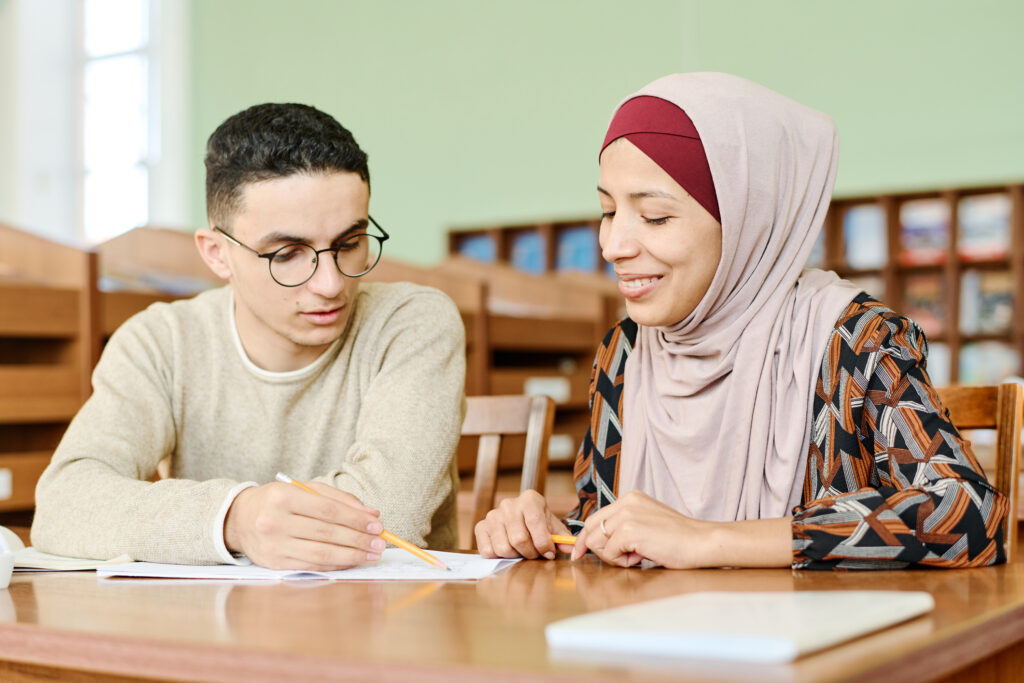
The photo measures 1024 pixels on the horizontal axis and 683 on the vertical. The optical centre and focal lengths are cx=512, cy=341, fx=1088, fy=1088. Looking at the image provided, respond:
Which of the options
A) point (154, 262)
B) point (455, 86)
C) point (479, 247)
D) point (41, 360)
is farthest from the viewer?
point (455, 86)

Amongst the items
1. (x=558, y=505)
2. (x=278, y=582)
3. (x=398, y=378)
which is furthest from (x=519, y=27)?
(x=278, y=582)

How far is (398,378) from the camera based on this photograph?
147 centimetres

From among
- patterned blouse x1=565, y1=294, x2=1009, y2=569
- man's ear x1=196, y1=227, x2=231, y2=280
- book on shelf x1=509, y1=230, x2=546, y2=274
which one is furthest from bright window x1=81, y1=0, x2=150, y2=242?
patterned blouse x1=565, y1=294, x2=1009, y2=569

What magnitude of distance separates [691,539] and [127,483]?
671mm

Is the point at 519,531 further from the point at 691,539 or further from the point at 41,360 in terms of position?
the point at 41,360

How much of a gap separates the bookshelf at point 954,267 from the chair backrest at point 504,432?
4.55m

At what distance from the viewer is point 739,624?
0.67m

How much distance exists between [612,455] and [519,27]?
6199 millimetres

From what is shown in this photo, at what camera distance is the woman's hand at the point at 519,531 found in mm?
1192

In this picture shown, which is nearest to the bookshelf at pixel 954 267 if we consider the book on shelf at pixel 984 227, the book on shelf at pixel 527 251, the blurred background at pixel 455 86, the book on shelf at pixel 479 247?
the book on shelf at pixel 984 227

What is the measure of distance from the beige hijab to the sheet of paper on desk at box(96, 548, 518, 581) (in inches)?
12.2

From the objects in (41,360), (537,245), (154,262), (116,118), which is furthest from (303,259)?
(116,118)

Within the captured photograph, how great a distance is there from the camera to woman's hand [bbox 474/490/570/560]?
3.91 ft

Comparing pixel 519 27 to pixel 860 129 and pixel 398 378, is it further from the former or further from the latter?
pixel 398 378
